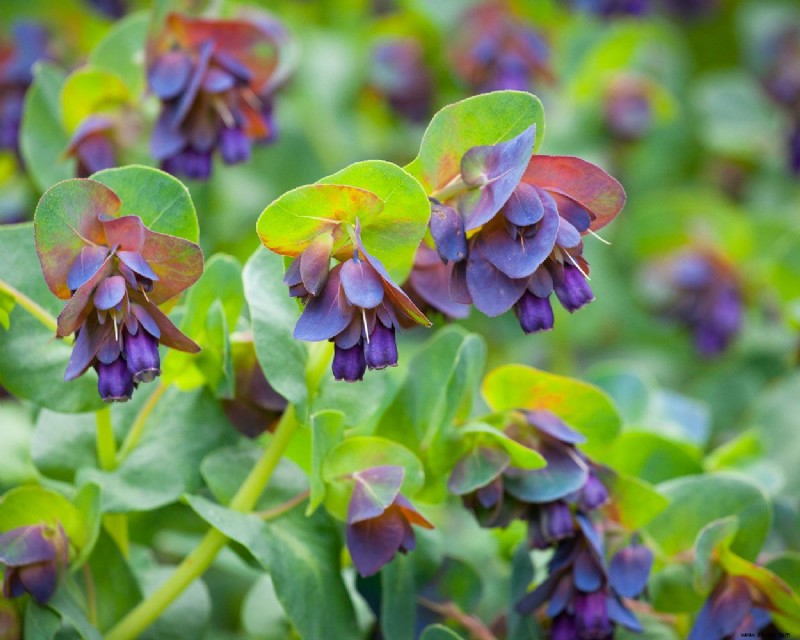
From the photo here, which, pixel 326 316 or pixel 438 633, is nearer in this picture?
pixel 326 316

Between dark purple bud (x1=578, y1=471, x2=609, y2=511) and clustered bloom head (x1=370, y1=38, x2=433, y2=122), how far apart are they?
929mm

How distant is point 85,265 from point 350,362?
19cm

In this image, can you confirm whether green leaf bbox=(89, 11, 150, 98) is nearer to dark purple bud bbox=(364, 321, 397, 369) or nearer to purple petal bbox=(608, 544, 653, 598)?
dark purple bud bbox=(364, 321, 397, 369)

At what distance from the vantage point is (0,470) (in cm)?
94

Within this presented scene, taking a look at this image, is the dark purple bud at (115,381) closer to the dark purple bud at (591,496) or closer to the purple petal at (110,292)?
the purple petal at (110,292)

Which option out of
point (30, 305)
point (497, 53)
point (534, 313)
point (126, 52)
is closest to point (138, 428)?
point (30, 305)

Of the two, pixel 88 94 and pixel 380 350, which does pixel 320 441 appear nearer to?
pixel 380 350

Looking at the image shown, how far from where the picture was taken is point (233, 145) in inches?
37.5

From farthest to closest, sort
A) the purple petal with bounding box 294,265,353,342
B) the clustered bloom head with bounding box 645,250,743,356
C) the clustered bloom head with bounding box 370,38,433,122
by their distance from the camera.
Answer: the clustered bloom head with bounding box 370,38,433,122 < the clustered bloom head with bounding box 645,250,743,356 < the purple petal with bounding box 294,265,353,342

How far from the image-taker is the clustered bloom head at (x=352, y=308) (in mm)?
671

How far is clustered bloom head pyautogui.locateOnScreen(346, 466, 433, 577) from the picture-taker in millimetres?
751

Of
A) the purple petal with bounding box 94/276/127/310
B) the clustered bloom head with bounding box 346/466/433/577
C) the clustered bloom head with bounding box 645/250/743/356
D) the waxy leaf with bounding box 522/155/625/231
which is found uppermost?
the waxy leaf with bounding box 522/155/625/231

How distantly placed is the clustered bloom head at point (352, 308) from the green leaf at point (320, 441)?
0.27 feet

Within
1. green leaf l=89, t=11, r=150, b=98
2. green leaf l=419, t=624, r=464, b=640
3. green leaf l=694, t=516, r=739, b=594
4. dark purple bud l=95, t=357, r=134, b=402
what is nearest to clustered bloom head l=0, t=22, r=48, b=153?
green leaf l=89, t=11, r=150, b=98
